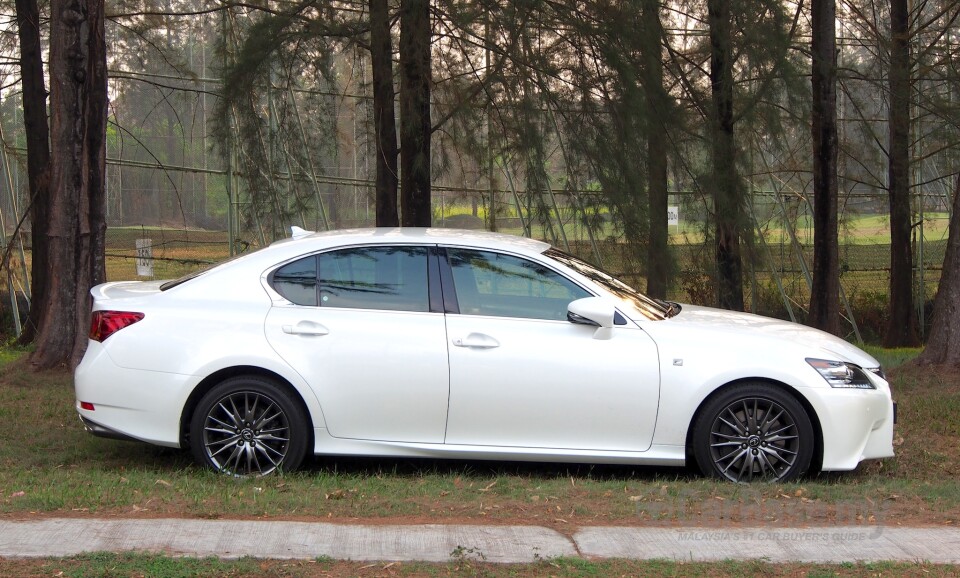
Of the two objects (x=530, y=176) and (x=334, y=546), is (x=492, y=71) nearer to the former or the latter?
(x=530, y=176)

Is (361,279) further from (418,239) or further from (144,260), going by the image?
(144,260)

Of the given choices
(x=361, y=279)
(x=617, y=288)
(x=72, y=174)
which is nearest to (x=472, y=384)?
(x=361, y=279)

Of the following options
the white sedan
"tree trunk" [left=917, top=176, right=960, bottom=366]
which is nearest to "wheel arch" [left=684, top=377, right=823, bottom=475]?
the white sedan

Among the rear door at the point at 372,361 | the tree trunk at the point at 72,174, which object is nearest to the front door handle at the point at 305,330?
the rear door at the point at 372,361

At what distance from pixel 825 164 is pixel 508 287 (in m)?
8.72

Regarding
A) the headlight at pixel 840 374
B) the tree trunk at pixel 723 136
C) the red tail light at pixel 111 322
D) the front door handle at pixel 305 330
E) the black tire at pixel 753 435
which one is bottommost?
the black tire at pixel 753 435

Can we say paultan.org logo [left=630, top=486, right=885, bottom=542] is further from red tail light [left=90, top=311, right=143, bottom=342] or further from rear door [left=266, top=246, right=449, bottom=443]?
red tail light [left=90, top=311, right=143, bottom=342]

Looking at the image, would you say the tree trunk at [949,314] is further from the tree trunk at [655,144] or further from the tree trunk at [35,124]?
the tree trunk at [35,124]

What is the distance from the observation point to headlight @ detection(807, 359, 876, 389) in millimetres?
6062

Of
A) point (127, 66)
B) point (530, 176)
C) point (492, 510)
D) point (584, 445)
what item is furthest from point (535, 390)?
point (127, 66)

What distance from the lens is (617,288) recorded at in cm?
662

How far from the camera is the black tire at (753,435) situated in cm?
602

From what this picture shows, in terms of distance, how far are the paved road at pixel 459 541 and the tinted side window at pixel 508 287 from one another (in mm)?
1621

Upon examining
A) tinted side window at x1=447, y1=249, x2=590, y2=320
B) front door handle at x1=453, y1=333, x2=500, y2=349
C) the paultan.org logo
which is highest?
tinted side window at x1=447, y1=249, x2=590, y2=320
